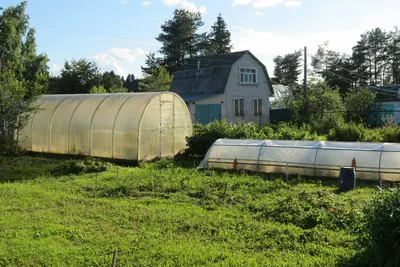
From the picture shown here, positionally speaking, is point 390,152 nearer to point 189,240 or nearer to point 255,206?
point 255,206

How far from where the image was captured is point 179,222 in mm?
7273

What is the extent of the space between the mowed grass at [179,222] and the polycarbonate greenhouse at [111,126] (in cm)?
380

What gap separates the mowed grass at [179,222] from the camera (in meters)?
5.63

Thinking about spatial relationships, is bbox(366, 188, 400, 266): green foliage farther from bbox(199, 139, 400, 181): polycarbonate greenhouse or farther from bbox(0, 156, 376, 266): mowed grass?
bbox(199, 139, 400, 181): polycarbonate greenhouse

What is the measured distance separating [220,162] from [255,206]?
515 cm

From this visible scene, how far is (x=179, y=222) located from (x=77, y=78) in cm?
3801

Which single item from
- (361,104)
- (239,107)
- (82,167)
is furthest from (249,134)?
(361,104)

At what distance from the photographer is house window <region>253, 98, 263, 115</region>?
114 feet

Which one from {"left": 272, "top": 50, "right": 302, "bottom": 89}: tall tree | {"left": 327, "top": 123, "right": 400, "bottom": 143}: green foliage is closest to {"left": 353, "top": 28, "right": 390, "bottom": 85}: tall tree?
{"left": 272, "top": 50, "right": 302, "bottom": 89}: tall tree

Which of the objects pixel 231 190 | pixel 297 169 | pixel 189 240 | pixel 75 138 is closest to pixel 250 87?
pixel 75 138

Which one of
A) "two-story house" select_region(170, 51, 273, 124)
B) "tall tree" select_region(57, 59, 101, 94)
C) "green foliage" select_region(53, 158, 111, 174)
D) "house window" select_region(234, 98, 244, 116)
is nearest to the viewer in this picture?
"green foliage" select_region(53, 158, 111, 174)

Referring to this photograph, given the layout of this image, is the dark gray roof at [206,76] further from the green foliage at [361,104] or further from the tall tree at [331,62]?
the tall tree at [331,62]

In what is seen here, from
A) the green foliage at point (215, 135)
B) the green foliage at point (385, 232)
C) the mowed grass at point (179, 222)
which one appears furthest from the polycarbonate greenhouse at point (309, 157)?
the green foliage at point (385, 232)

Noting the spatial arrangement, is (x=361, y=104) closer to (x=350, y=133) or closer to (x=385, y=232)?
(x=350, y=133)
